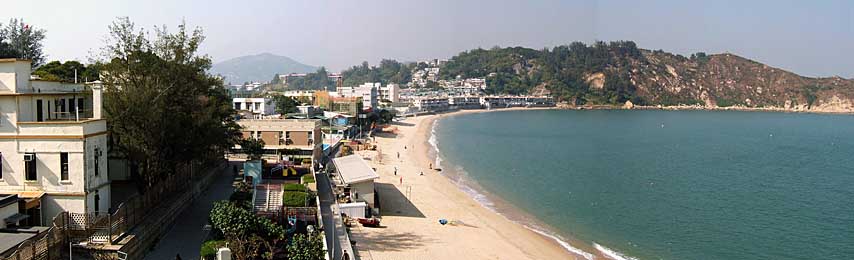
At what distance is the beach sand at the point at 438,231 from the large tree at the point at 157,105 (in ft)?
19.0

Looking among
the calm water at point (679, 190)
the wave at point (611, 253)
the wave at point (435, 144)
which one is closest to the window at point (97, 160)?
the wave at point (611, 253)

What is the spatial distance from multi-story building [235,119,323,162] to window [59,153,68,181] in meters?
17.5

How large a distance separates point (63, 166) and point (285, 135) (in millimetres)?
18187

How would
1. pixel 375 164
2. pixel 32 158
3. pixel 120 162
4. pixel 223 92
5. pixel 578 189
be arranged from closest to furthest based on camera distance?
pixel 32 158 < pixel 120 162 < pixel 223 92 < pixel 578 189 < pixel 375 164

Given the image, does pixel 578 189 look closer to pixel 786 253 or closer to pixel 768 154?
pixel 786 253

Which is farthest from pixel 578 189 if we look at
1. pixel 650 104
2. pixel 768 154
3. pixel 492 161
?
pixel 650 104

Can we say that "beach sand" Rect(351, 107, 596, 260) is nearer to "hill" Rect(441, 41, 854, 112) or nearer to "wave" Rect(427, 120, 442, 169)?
"wave" Rect(427, 120, 442, 169)

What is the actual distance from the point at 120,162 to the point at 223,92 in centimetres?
790

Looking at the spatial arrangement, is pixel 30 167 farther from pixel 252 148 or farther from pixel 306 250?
pixel 252 148

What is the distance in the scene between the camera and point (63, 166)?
1221cm

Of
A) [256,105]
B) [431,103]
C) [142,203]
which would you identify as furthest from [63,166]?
[431,103]

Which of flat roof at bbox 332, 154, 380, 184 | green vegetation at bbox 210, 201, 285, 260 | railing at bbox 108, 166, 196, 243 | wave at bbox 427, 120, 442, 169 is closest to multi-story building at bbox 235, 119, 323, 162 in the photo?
flat roof at bbox 332, 154, 380, 184

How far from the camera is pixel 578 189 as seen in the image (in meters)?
34.4

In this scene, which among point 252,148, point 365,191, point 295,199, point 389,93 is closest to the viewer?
point 295,199
